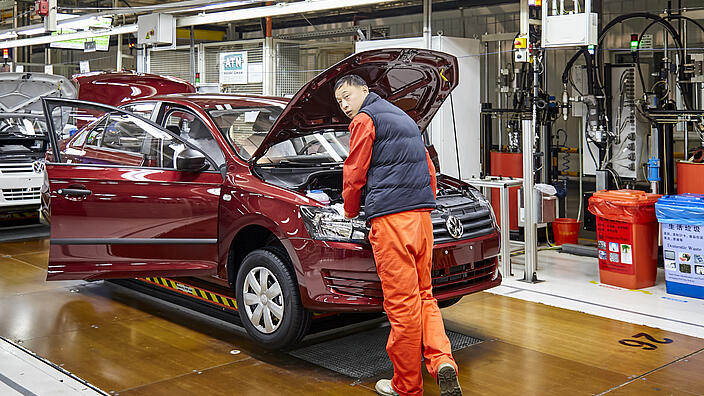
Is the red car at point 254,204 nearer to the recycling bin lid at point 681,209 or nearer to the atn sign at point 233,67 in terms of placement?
the recycling bin lid at point 681,209

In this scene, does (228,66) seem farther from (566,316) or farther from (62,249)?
(566,316)

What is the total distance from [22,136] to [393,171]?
266 inches

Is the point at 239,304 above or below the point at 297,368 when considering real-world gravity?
above

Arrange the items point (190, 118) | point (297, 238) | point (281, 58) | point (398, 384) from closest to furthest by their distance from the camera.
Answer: point (398, 384) < point (297, 238) < point (190, 118) < point (281, 58)

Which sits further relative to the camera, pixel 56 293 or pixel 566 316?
pixel 56 293

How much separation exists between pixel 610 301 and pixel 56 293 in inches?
170

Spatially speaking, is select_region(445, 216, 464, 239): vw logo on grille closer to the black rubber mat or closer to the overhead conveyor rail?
the black rubber mat

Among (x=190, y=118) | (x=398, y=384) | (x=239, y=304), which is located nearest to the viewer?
(x=398, y=384)

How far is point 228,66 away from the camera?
35.1ft

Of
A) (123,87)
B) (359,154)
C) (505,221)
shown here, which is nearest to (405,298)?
(359,154)

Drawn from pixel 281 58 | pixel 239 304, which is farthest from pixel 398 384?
pixel 281 58

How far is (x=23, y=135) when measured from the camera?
9.16m

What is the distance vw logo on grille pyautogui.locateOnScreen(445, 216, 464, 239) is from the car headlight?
51 cm

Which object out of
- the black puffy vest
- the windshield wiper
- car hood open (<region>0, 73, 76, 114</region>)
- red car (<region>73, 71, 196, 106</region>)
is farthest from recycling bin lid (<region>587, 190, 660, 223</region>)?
car hood open (<region>0, 73, 76, 114</region>)
